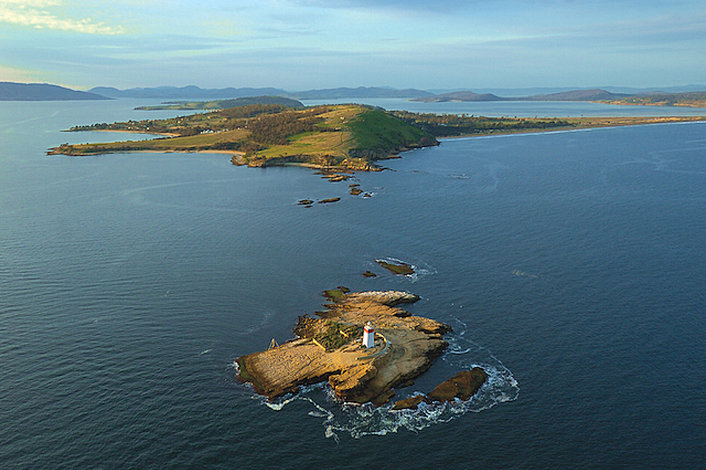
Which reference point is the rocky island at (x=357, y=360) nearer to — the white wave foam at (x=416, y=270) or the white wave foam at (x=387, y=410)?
the white wave foam at (x=387, y=410)

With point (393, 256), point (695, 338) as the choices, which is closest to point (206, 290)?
point (393, 256)

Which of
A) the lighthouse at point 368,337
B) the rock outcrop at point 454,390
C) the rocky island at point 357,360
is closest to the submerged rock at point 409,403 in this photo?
the rock outcrop at point 454,390

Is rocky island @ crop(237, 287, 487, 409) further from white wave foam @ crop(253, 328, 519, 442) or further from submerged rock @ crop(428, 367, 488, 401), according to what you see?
white wave foam @ crop(253, 328, 519, 442)

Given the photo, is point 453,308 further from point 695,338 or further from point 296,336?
point 695,338

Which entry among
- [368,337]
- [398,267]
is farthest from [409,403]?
[398,267]

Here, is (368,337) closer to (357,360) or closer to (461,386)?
(357,360)

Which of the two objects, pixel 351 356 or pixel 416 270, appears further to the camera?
pixel 416 270
